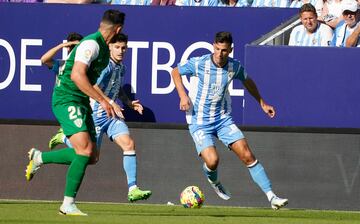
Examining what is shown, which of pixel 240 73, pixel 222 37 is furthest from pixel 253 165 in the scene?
pixel 222 37

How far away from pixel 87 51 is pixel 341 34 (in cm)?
548

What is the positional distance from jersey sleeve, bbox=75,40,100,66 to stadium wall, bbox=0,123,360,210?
15.2 feet

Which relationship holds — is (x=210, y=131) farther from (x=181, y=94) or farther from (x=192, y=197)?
(x=192, y=197)

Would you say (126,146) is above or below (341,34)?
below

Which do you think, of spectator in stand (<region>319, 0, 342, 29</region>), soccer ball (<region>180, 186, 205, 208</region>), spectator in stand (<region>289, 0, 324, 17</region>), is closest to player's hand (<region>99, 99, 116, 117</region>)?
soccer ball (<region>180, 186, 205, 208</region>)

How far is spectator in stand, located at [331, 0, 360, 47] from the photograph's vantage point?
1741cm

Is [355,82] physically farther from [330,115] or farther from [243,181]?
[243,181]

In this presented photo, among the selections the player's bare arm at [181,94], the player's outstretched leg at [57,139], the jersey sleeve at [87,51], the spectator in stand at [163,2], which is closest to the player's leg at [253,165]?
the player's bare arm at [181,94]

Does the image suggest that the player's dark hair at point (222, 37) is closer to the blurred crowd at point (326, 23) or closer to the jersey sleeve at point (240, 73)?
the jersey sleeve at point (240, 73)

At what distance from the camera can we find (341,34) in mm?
17578

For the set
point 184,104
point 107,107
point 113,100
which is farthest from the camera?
point 113,100

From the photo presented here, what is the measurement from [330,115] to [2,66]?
482 centimetres

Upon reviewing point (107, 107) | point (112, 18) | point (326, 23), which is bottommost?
point (107, 107)

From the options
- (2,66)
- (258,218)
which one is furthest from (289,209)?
(2,66)
